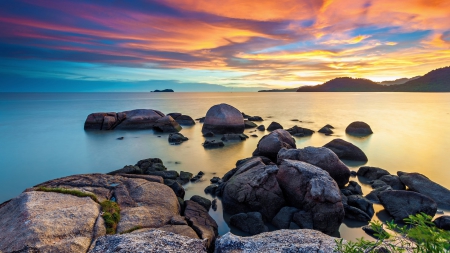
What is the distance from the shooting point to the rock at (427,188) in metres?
11.1

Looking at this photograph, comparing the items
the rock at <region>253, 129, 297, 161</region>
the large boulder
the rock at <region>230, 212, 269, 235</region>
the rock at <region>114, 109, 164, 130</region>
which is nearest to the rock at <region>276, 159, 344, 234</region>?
the rock at <region>230, 212, 269, 235</region>

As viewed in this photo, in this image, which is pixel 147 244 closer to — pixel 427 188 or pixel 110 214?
pixel 110 214

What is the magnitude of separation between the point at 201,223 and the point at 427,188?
419 inches

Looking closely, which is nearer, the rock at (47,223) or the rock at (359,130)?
the rock at (47,223)

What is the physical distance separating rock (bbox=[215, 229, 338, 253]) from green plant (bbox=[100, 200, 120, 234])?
11.4 ft

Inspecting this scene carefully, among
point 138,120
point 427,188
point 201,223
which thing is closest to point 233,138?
point 138,120

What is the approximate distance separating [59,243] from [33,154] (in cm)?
2001

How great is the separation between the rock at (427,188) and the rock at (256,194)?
700cm

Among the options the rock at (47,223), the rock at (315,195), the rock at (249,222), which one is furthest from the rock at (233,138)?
the rock at (47,223)

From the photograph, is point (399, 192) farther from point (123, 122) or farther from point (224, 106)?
point (123, 122)

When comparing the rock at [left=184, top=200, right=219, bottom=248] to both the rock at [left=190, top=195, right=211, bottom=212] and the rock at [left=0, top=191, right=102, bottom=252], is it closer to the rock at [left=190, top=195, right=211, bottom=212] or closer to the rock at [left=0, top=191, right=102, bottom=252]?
the rock at [left=190, top=195, right=211, bottom=212]

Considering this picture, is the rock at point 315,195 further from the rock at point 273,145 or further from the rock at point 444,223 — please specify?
the rock at point 273,145

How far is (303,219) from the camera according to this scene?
8.96m

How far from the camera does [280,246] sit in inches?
178
